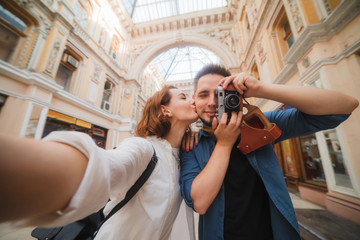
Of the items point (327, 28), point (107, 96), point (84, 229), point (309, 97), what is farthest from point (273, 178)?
point (107, 96)

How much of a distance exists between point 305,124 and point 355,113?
2421 mm

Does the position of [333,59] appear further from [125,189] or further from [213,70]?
[125,189]

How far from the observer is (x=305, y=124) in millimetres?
985

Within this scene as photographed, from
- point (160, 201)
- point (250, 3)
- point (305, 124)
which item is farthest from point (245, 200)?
point (250, 3)

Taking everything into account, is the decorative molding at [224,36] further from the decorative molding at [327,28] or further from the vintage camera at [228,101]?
the vintage camera at [228,101]

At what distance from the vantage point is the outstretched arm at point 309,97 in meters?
0.84

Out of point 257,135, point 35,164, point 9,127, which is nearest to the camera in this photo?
point 35,164

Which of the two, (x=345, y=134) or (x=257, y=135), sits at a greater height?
(x=345, y=134)

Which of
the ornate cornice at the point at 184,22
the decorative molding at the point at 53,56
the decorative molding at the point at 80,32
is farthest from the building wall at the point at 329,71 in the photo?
the decorative molding at the point at 80,32

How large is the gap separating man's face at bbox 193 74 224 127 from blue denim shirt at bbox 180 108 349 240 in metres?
0.29

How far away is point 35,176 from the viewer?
0.98 ft

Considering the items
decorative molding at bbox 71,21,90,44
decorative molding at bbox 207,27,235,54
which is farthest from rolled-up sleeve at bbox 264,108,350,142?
decorative molding at bbox 207,27,235,54

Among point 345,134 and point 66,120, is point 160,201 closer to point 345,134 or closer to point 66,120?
point 345,134

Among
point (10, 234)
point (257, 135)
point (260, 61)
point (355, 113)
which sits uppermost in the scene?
point (260, 61)
